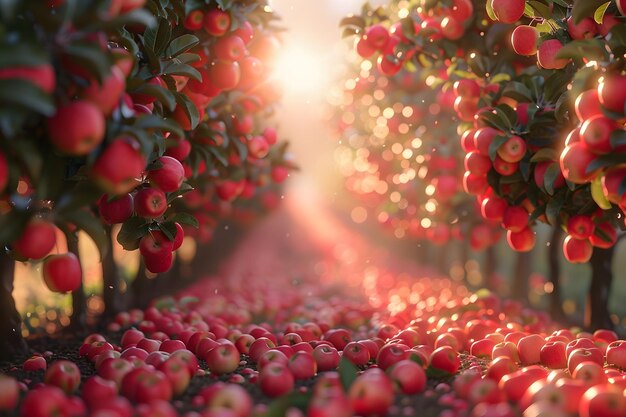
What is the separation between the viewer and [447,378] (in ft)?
12.5

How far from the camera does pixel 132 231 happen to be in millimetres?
3834

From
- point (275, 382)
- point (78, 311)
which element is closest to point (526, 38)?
point (275, 382)

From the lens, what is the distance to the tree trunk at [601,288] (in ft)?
20.7

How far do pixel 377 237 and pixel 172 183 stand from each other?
21.1 m

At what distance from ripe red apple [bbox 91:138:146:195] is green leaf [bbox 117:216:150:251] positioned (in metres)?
1.05

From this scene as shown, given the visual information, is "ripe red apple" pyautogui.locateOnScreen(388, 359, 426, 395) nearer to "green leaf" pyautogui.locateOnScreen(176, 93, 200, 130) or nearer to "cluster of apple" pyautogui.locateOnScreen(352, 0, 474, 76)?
"green leaf" pyautogui.locateOnScreen(176, 93, 200, 130)

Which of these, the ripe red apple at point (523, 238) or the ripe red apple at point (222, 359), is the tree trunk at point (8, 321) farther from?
the ripe red apple at point (523, 238)

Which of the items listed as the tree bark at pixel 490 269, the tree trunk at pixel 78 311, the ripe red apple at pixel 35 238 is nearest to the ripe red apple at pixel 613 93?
the ripe red apple at pixel 35 238

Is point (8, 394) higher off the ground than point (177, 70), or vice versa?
point (177, 70)

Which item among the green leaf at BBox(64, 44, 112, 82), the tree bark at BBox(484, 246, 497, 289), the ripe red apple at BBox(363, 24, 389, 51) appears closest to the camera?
the green leaf at BBox(64, 44, 112, 82)

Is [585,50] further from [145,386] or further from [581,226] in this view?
[145,386]

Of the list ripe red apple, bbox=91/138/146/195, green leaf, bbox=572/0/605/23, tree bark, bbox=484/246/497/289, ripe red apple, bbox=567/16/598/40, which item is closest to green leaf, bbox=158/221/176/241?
ripe red apple, bbox=91/138/146/195

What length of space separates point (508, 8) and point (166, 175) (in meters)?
2.65

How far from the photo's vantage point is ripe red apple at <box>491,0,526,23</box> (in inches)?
161
